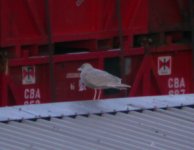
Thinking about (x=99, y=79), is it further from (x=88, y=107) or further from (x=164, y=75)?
(x=164, y=75)

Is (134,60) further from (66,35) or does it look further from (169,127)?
(169,127)

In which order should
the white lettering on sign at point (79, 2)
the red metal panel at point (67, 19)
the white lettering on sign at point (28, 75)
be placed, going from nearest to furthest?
the red metal panel at point (67, 19) → the white lettering on sign at point (28, 75) → the white lettering on sign at point (79, 2)

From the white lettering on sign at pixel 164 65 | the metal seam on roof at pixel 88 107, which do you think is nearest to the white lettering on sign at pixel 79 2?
the white lettering on sign at pixel 164 65

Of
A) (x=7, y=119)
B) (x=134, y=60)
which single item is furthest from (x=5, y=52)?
(x=7, y=119)

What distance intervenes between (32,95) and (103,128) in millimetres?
5135

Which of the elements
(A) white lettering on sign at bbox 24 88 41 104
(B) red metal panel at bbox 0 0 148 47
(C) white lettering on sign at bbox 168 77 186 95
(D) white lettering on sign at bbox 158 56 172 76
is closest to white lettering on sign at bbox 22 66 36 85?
(A) white lettering on sign at bbox 24 88 41 104

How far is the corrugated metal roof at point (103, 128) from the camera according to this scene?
613cm

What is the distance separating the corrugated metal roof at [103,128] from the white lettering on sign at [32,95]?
14.5 ft

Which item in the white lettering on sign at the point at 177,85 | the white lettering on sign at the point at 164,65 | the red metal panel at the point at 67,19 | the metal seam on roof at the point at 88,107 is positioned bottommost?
the white lettering on sign at the point at 177,85

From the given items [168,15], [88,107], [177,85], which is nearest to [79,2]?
[168,15]

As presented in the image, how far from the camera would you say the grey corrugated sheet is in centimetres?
611

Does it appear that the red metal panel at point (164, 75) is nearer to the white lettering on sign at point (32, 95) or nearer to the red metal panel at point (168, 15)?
the red metal panel at point (168, 15)

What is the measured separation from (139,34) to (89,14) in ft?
2.86

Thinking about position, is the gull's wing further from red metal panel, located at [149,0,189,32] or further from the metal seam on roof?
red metal panel, located at [149,0,189,32]
